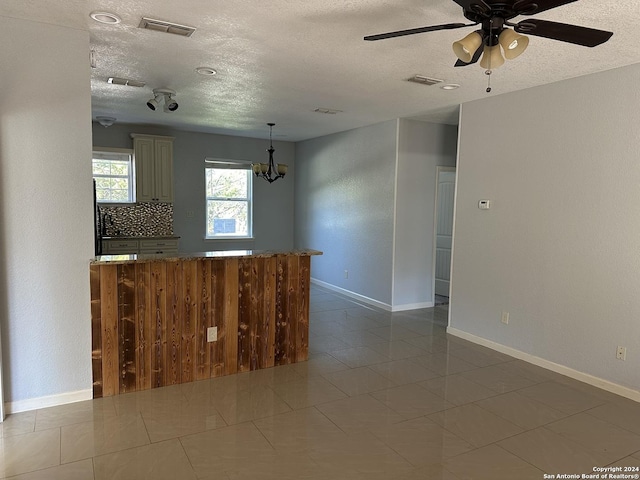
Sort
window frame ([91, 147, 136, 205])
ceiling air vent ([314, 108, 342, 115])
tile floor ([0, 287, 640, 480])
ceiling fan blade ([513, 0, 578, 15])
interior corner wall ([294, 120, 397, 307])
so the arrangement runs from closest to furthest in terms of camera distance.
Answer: ceiling fan blade ([513, 0, 578, 15]), tile floor ([0, 287, 640, 480]), ceiling air vent ([314, 108, 342, 115]), interior corner wall ([294, 120, 397, 307]), window frame ([91, 147, 136, 205])

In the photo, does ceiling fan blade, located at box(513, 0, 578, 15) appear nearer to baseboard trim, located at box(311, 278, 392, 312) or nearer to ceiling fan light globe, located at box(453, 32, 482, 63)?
ceiling fan light globe, located at box(453, 32, 482, 63)

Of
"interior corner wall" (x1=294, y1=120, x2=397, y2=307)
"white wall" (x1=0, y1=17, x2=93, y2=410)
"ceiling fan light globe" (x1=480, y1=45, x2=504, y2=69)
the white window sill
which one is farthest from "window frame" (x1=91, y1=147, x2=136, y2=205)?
"ceiling fan light globe" (x1=480, y1=45, x2=504, y2=69)

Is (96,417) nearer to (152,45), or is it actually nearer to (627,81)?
(152,45)

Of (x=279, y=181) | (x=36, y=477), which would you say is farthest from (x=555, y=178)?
(x=279, y=181)

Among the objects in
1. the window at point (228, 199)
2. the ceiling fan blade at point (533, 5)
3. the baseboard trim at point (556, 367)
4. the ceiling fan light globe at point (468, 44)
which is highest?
the ceiling fan blade at point (533, 5)

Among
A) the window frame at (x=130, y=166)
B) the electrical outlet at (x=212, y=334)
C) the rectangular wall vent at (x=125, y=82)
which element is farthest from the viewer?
the window frame at (x=130, y=166)

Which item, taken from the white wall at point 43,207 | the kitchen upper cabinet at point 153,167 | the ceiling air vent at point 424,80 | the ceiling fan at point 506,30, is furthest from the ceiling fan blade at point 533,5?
the kitchen upper cabinet at point 153,167

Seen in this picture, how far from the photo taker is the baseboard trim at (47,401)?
281 cm

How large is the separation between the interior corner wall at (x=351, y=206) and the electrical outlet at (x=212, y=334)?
2.86 meters

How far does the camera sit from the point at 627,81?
3234 mm

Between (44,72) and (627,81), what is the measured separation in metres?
4.08

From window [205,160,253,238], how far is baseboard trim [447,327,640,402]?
4.32 meters

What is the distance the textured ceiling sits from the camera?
2436 mm

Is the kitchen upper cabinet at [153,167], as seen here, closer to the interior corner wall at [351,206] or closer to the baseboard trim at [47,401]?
the interior corner wall at [351,206]
